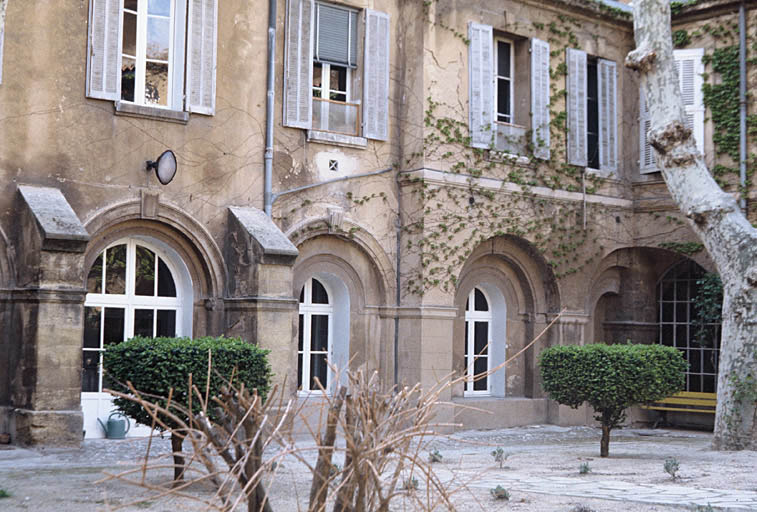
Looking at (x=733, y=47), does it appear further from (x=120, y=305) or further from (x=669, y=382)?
(x=120, y=305)

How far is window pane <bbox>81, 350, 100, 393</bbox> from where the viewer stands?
43.2 feet

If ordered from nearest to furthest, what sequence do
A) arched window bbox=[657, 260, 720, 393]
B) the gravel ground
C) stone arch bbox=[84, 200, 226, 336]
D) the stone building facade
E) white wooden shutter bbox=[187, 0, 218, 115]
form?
the gravel ground
the stone building facade
stone arch bbox=[84, 200, 226, 336]
white wooden shutter bbox=[187, 0, 218, 115]
arched window bbox=[657, 260, 720, 393]

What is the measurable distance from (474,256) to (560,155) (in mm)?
2587

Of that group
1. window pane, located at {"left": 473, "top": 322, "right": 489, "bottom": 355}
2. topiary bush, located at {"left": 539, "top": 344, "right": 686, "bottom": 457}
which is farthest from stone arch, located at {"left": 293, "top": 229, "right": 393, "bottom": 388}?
topiary bush, located at {"left": 539, "top": 344, "right": 686, "bottom": 457}

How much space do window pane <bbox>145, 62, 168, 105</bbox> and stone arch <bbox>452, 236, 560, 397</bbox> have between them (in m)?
6.53

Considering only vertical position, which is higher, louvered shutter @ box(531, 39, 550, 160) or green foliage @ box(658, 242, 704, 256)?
louvered shutter @ box(531, 39, 550, 160)

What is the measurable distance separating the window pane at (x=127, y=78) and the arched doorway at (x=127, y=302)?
2010 millimetres

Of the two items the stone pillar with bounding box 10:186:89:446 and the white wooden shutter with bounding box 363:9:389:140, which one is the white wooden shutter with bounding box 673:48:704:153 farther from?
the stone pillar with bounding box 10:186:89:446

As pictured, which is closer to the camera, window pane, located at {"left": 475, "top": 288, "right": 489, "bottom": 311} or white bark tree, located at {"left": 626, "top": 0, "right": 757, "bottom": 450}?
white bark tree, located at {"left": 626, "top": 0, "right": 757, "bottom": 450}

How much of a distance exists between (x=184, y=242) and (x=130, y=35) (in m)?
3.02

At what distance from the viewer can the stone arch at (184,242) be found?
42.5 feet

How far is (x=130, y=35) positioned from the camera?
13547 millimetres

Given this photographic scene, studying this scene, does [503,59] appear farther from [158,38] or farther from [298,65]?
[158,38]

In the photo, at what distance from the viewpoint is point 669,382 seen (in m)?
13.2
